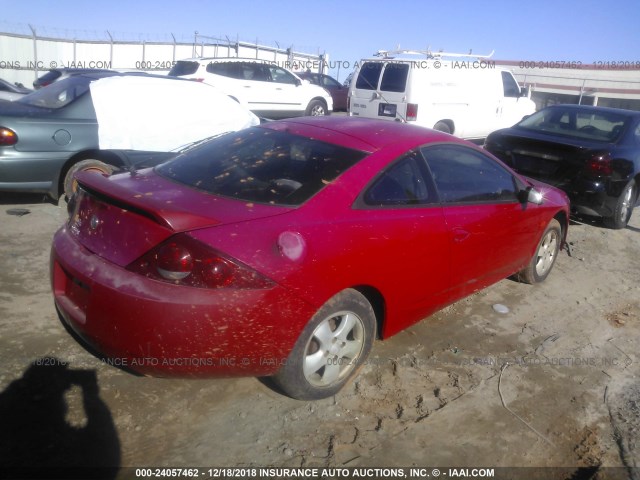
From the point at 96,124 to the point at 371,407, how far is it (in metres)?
4.52

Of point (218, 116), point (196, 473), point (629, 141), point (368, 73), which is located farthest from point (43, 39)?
point (196, 473)

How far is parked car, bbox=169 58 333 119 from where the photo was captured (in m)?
13.3

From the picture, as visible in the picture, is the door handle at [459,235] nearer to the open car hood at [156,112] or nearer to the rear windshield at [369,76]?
the open car hood at [156,112]

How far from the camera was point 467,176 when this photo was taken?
389cm

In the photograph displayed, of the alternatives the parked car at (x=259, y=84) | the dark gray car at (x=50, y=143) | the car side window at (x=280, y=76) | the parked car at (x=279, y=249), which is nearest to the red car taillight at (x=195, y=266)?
the parked car at (x=279, y=249)

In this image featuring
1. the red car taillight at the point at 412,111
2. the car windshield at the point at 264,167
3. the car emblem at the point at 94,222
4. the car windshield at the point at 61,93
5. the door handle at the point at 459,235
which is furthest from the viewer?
the red car taillight at the point at 412,111

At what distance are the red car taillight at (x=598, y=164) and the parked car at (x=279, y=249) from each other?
3231 millimetres

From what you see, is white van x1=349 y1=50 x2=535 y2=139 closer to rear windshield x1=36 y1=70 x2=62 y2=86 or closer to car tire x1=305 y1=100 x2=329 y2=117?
car tire x1=305 y1=100 x2=329 y2=117

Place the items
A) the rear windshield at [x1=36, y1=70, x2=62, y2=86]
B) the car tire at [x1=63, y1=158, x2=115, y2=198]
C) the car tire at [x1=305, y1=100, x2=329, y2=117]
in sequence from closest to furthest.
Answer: the car tire at [x1=63, y1=158, x2=115, y2=198], the rear windshield at [x1=36, y1=70, x2=62, y2=86], the car tire at [x1=305, y1=100, x2=329, y2=117]

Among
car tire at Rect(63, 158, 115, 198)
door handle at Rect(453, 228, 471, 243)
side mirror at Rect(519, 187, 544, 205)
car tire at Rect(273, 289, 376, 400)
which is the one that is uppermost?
side mirror at Rect(519, 187, 544, 205)

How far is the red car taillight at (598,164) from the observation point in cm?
647

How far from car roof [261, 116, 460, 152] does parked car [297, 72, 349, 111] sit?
1644cm

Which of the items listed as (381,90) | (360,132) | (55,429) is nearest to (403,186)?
(360,132)

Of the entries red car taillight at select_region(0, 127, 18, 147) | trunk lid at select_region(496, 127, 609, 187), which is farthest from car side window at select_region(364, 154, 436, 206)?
red car taillight at select_region(0, 127, 18, 147)
